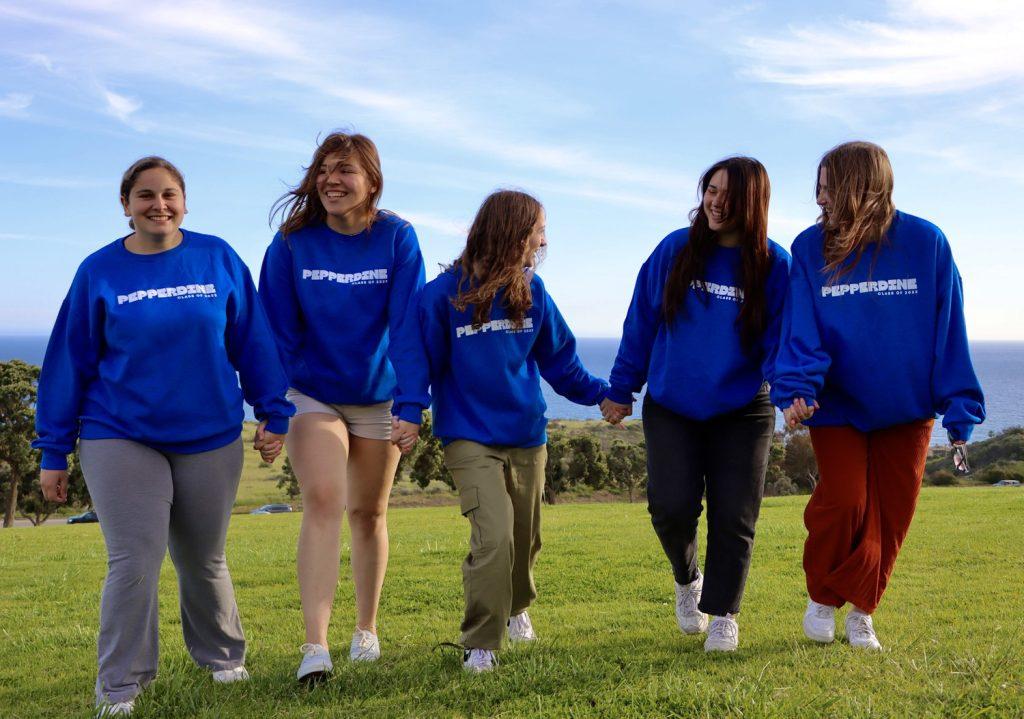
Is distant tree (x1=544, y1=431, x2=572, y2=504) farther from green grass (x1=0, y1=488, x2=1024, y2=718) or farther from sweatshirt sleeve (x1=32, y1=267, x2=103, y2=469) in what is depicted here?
sweatshirt sleeve (x1=32, y1=267, x2=103, y2=469)

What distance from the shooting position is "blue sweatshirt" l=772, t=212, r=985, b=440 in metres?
4.73

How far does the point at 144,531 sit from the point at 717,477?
114 inches

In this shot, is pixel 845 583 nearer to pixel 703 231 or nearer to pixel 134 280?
pixel 703 231

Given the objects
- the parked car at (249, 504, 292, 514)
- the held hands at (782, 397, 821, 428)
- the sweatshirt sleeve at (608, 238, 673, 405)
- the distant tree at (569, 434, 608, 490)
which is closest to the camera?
the held hands at (782, 397, 821, 428)

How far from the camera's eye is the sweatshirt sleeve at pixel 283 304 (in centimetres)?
497

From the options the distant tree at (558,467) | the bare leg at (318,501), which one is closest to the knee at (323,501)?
the bare leg at (318,501)

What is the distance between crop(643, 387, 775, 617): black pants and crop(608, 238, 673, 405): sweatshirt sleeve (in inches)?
10.6

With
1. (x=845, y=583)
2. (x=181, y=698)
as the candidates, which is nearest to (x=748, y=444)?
(x=845, y=583)

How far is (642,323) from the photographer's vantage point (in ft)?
17.3

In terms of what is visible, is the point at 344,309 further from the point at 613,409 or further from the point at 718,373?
the point at 718,373

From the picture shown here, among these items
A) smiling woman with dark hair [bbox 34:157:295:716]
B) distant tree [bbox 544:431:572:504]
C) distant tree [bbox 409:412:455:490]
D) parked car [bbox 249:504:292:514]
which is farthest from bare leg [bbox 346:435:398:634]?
parked car [bbox 249:504:292:514]

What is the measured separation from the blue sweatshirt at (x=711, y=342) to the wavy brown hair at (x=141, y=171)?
249 centimetres

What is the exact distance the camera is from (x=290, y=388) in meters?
5.03

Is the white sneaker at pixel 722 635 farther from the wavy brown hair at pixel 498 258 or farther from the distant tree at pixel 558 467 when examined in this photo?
the distant tree at pixel 558 467
